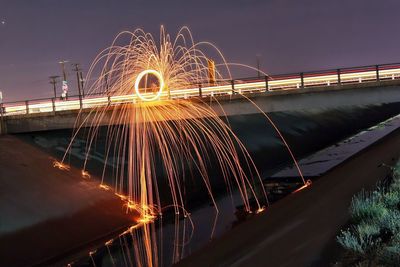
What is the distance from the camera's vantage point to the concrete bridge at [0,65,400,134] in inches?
1303

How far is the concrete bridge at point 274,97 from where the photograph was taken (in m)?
33.1

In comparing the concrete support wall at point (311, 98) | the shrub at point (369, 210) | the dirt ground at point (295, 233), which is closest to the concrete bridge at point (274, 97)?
the concrete support wall at point (311, 98)

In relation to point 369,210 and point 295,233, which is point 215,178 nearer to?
point 295,233

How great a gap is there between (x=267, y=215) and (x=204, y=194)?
13.4 m

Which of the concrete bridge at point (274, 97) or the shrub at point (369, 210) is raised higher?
the concrete bridge at point (274, 97)

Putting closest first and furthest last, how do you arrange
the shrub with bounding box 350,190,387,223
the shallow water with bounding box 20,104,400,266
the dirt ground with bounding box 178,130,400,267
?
Result: the shrub with bounding box 350,190,387,223, the dirt ground with bounding box 178,130,400,267, the shallow water with bounding box 20,104,400,266

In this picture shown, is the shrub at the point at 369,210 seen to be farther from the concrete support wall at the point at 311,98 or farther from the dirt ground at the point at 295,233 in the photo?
the concrete support wall at the point at 311,98

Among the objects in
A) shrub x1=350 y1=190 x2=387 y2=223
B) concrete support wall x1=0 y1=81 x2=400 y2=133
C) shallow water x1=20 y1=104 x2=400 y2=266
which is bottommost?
shallow water x1=20 y1=104 x2=400 y2=266

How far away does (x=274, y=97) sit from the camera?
110 ft

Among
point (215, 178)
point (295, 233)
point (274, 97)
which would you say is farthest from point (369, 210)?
point (215, 178)

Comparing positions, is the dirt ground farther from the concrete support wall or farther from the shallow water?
the concrete support wall

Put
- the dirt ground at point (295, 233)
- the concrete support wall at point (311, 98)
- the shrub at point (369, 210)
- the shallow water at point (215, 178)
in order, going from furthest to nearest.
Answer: the concrete support wall at point (311, 98)
the shallow water at point (215, 178)
the dirt ground at point (295, 233)
the shrub at point (369, 210)

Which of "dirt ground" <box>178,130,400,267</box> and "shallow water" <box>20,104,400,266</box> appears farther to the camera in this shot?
"shallow water" <box>20,104,400,266</box>

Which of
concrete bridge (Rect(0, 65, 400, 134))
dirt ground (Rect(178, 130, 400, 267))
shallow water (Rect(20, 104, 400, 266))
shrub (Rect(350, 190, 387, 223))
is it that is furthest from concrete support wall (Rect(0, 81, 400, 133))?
shrub (Rect(350, 190, 387, 223))
